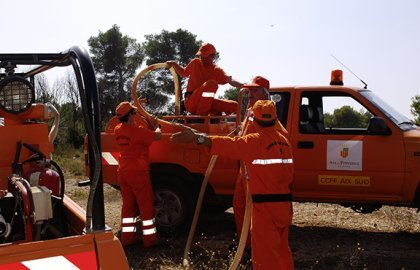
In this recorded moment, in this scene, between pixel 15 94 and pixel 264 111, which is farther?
pixel 264 111

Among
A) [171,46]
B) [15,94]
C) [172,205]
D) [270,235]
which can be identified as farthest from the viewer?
[171,46]

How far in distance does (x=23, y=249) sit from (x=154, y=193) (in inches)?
183

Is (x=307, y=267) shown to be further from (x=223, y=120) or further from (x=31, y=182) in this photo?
(x=31, y=182)

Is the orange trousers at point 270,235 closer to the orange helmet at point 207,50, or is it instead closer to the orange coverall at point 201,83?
the orange coverall at point 201,83

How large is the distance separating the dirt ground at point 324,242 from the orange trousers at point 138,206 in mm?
169

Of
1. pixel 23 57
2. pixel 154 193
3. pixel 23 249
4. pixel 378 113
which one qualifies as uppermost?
pixel 23 57

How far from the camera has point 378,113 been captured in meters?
6.41

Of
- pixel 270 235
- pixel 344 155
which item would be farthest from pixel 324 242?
pixel 270 235

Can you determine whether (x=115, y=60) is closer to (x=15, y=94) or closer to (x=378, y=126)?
(x=378, y=126)

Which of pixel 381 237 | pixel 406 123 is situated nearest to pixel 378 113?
pixel 406 123

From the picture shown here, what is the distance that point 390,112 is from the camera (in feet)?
21.5

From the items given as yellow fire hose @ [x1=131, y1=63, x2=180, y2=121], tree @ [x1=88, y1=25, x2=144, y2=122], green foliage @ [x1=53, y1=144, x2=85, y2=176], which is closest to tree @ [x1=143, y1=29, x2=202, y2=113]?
tree @ [x1=88, y1=25, x2=144, y2=122]

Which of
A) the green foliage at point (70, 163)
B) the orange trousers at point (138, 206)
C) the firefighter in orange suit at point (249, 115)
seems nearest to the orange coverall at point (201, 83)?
the orange trousers at point (138, 206)

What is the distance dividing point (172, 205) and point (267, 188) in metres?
2.73
